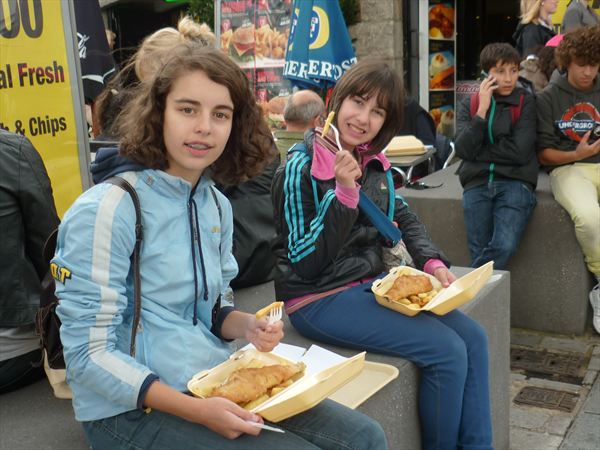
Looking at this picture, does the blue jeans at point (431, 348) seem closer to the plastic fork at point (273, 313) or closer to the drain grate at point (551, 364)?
the plastic fork at point (273, 313)

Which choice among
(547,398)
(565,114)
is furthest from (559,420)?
(565,114)

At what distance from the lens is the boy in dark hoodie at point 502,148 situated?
15.4ft

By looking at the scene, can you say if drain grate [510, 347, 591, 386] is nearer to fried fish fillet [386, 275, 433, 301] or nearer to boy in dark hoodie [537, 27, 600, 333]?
boy in dark hoodie [537, 27, 600, 333]

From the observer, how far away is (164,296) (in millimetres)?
1982

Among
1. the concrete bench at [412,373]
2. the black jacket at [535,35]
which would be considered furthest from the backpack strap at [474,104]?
the black jacket at [535,35]

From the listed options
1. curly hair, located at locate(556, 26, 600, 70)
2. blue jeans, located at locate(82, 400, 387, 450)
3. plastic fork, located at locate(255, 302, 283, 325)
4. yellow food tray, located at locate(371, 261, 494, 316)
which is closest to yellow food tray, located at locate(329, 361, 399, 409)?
yellow food tray, located at locate(371, 261, 494, 316)

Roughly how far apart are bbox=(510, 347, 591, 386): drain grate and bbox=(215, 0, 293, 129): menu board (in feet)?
14.7

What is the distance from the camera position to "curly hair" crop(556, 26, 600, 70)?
4.58m

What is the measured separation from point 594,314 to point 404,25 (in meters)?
5.66

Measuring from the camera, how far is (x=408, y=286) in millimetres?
2781

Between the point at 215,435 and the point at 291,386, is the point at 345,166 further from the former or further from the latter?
the point at 215,435

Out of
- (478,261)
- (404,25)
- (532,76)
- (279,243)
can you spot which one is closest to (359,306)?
(279,243)

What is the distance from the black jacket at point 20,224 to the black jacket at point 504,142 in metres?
2.93

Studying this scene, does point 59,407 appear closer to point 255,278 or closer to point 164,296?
point 164,296
